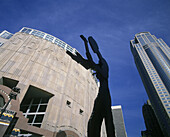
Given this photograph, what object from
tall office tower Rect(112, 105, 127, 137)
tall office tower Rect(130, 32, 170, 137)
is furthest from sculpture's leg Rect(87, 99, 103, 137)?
tall office tower Rect(112, 105, 127, 137)

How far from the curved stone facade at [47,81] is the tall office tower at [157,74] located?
71.8m

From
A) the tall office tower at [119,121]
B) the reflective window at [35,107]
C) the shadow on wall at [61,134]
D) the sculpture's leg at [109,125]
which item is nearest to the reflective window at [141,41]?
the tall office tower at [119,121]

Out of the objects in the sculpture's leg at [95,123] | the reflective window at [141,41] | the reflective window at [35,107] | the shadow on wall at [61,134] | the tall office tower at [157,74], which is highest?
the reflective window at [141,41]

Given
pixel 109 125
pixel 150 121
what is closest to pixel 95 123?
pixel 109 125

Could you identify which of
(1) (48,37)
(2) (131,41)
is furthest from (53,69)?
(2) (131,41)

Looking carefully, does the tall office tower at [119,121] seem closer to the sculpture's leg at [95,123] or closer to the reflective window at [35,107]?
the reflective window at [35,107]

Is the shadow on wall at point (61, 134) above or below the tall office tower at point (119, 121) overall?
below

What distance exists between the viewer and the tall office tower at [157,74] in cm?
7391

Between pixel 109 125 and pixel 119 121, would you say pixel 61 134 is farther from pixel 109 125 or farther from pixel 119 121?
pixel 119 121

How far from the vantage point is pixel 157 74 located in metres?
91.7

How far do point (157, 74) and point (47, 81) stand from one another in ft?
319

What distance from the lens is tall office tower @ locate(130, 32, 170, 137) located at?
242ft

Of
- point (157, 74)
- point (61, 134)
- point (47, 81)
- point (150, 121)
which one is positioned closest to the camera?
point (61, 134)

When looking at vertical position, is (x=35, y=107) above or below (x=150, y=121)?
below
